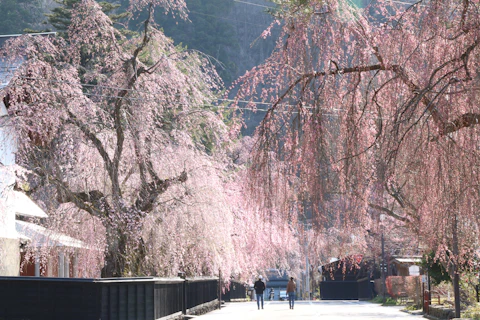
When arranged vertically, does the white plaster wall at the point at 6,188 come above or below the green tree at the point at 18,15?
below

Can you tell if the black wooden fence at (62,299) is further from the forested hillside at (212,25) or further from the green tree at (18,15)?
the forested hillside at (212,25)

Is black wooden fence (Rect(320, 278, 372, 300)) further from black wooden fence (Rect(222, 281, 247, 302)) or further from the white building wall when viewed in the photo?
the white building wall

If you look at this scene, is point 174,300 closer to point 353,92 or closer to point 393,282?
point 353,92

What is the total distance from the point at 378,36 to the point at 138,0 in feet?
42.3

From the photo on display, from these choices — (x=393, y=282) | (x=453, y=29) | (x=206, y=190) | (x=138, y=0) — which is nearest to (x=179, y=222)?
(x=206, y=190)

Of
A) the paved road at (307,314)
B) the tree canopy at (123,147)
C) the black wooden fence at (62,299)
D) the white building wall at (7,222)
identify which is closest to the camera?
the black wooden fence at (62,299)

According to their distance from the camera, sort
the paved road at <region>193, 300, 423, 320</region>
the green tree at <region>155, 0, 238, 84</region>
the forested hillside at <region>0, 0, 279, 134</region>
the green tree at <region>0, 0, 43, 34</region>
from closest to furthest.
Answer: the paved road at <region>193, 300, 423, 320</region> < the green tree at <region>0, 0, 43, 34</region> < the forested hillside at <region>0, 0, 279, 134</region> < the green tree at <region>155, 0, 238, 84</region>

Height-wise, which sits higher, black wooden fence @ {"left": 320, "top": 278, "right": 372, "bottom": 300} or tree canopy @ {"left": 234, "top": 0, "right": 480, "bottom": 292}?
tree canopy @ {"left": 234, "top": 0, "right": 480, "bottom": 292}

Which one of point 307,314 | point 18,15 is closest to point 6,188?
point 307,314

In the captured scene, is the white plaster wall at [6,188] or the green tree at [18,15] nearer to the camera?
the white plaster wall at [6,188]

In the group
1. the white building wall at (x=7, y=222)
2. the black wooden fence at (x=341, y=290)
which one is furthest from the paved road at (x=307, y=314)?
the black wooden fence at (x=341, y=290)

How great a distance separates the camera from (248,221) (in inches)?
1088

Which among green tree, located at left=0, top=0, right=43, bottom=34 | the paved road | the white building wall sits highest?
green tree, located at left=0, top=0, right=43, bottom=34

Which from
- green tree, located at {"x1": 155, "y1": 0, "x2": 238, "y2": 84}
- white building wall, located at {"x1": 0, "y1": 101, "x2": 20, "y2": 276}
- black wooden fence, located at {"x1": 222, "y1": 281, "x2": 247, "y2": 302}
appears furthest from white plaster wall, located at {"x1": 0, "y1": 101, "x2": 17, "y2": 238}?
green tree, located at {"x1": 155, "y1": 0, "x2": 238, "y2": 84}
